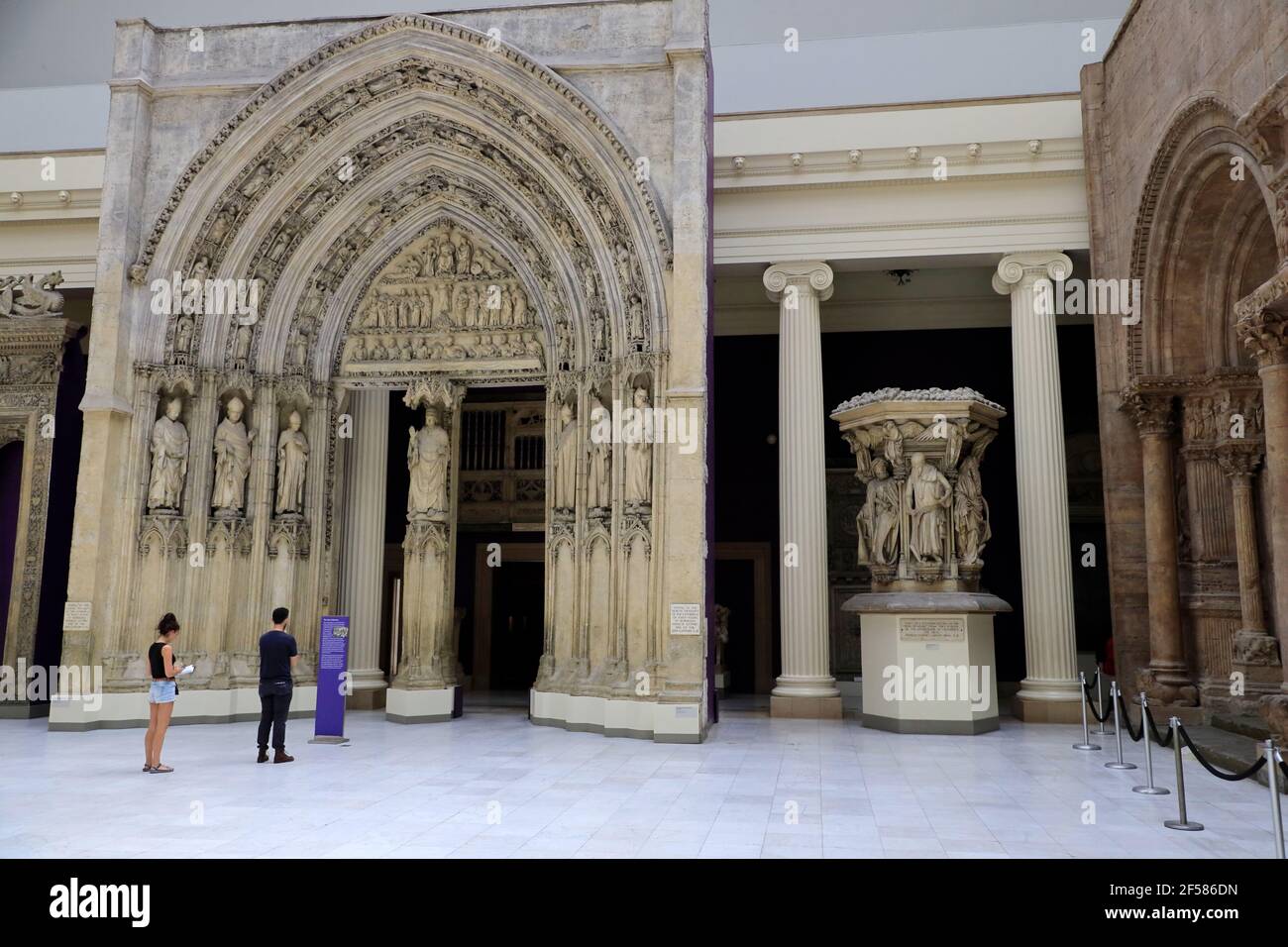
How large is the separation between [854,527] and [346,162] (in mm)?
9876

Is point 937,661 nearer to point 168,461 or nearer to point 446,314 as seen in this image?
point 446,314

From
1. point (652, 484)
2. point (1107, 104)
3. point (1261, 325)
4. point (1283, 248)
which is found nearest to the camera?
point (1283, 248)

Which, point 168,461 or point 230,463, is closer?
point 168,461

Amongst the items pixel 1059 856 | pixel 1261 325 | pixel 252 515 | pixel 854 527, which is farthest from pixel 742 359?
pixel 1059 856

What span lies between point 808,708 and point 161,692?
7.85 m

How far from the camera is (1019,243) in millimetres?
13523

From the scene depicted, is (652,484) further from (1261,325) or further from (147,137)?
(147,137)

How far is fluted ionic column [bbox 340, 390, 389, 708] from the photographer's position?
1405 cm

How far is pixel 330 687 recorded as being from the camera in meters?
10.4

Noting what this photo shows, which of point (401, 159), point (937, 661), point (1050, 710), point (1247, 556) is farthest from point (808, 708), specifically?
point (401, 159)

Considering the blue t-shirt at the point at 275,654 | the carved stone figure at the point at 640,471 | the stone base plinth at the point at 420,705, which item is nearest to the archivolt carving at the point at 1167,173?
the carved stone figure at the point at 640,471

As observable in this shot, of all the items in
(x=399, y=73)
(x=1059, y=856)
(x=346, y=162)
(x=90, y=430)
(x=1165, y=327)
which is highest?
(x=399, y=73)

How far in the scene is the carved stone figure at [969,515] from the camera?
11.8 m

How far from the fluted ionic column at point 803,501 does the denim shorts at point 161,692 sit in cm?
751
